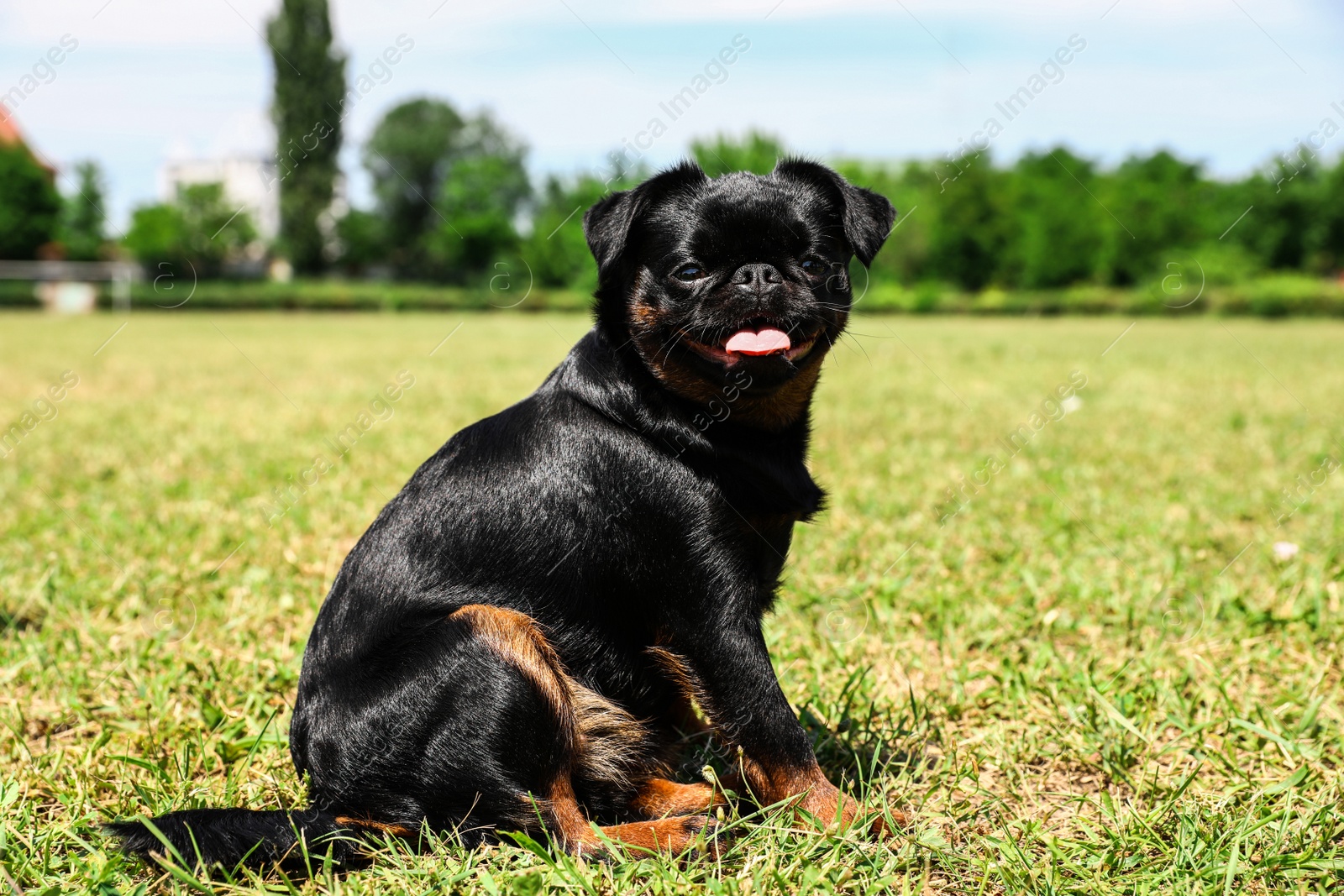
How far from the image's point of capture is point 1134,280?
49.8 metres

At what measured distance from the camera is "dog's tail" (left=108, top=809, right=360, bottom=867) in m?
2.12

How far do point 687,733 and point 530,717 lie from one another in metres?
0.93

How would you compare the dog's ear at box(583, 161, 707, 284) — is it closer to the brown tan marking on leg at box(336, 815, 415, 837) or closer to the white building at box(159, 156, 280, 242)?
the brown tan marking on leg at box(336, 815, 415, 837)

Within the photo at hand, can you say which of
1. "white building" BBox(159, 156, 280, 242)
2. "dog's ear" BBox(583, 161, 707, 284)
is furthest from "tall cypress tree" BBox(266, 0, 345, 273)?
"dog's ear" BBox(583, 161, 707, 284)

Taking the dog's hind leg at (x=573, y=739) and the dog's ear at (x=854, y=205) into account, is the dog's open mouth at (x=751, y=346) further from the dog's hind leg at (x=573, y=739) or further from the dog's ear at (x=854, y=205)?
the dog's hind leg at (x=573, y=739)

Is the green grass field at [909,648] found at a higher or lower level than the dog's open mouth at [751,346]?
lower

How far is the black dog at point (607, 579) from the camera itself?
2.25 m

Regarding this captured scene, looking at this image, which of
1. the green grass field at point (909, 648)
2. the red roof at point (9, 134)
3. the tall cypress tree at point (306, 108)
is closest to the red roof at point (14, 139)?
the red roof at point (9, 134)

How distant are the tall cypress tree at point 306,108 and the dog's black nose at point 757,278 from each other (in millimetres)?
46100

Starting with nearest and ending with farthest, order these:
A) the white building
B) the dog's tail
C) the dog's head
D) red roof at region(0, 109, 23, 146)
Answer: 1. the dog's tail
2. the dog's head
3. red roof at region(0, 109, 23, 146)
4. the white building

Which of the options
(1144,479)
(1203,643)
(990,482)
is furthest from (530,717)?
(1144,479)

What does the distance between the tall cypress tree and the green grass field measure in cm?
4256

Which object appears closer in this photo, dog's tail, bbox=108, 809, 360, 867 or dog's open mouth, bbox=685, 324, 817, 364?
dog's tail, bbox=108, 809, 360, 867

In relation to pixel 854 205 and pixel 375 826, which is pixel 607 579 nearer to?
pixel 375 826
